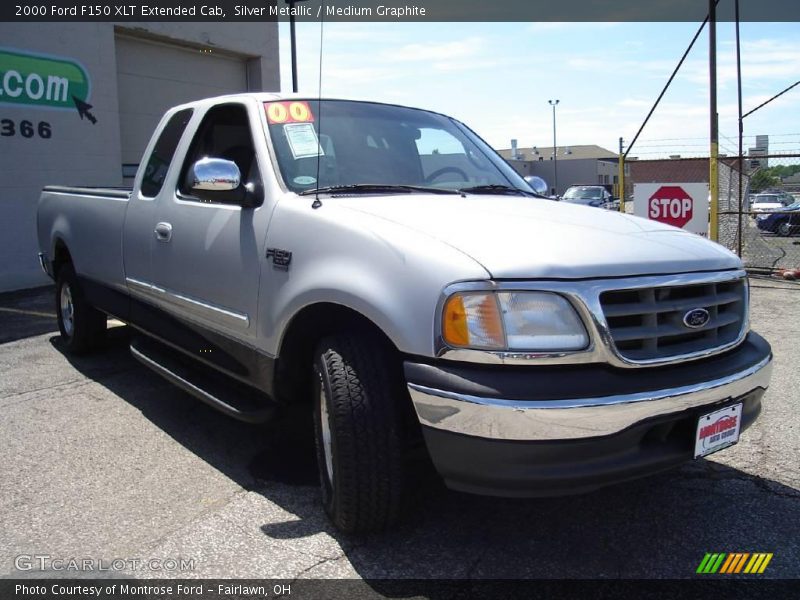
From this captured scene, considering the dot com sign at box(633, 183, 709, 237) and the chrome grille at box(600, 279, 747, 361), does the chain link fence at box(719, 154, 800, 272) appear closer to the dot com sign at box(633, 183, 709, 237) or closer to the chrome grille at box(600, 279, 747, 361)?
the dot com sign at box(633, 183, 709, 237)

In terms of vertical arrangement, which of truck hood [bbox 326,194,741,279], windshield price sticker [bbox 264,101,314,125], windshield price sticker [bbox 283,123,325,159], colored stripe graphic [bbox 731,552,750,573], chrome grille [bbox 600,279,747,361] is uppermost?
windshield price sticker [bbox 264,101,314,125]

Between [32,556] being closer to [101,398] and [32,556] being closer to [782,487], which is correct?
[101,398]

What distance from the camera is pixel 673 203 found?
9.85 meters

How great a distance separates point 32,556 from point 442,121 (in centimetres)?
317

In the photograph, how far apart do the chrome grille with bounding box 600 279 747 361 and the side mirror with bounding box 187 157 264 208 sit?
68.4 inches

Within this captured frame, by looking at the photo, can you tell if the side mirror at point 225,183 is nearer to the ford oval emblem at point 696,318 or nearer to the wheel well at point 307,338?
the wheel well at point 307,338

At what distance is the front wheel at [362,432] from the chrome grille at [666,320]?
874mm

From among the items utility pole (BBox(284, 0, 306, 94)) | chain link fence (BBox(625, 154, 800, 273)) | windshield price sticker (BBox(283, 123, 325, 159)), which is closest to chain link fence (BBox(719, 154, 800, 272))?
chain link fence (BBox(625, 154, 800, 273))

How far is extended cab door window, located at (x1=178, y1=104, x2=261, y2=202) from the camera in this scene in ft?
12.4

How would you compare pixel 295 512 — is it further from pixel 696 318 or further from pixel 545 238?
pixel 696 318

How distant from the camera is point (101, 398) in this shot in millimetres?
4832

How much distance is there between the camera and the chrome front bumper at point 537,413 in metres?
2.26

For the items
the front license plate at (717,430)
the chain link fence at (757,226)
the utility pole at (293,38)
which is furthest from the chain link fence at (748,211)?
the front license plate at (717,430)

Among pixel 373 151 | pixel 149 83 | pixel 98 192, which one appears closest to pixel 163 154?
pixel 98 192
